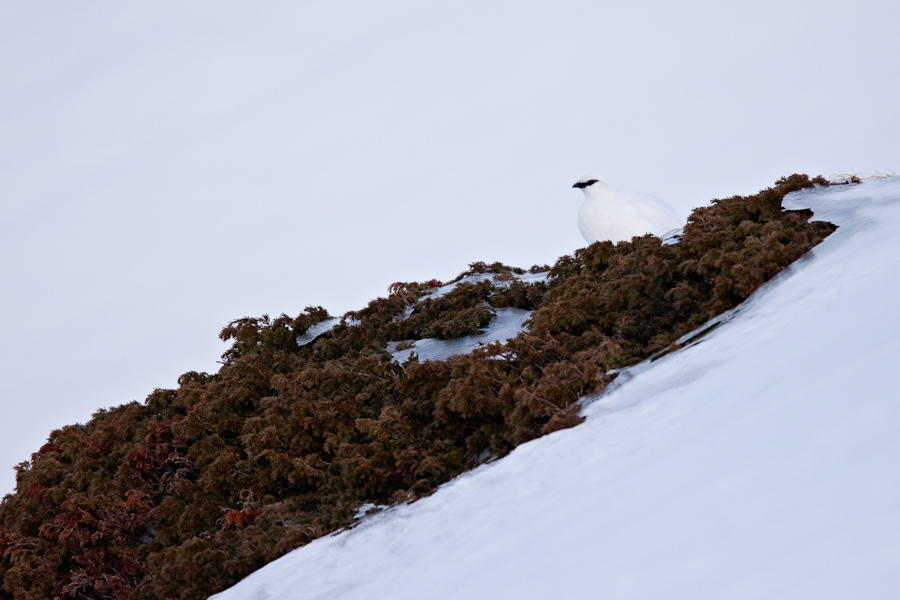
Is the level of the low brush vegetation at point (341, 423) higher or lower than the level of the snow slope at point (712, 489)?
higher

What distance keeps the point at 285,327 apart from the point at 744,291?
17.4 ft

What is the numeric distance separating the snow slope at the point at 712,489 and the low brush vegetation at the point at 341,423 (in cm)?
40

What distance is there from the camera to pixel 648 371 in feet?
17.4

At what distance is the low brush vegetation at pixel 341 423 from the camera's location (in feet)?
18.7

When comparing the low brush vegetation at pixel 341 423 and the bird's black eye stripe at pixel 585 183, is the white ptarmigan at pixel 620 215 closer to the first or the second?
the bird's black eye stripe at pixel 585 183

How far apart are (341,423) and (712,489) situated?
3.78 m

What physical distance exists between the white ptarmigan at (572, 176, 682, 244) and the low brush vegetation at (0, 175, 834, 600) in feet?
5.96

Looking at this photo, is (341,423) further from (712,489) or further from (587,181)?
(587,181)

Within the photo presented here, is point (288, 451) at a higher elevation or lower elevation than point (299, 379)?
lower

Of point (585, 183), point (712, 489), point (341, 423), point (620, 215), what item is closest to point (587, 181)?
point (585, 183)

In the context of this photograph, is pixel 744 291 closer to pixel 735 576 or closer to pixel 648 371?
pixel 648 371

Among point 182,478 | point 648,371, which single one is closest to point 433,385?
point 648,371

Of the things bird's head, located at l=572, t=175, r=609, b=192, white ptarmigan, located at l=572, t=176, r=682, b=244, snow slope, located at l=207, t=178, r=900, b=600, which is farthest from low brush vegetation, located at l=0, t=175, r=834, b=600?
bird's head, located at l=572, t=175, r=609, b=192

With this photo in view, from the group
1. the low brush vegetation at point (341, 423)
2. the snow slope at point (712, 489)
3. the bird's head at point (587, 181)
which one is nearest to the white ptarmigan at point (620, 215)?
the bird's head at point (587, 181)
